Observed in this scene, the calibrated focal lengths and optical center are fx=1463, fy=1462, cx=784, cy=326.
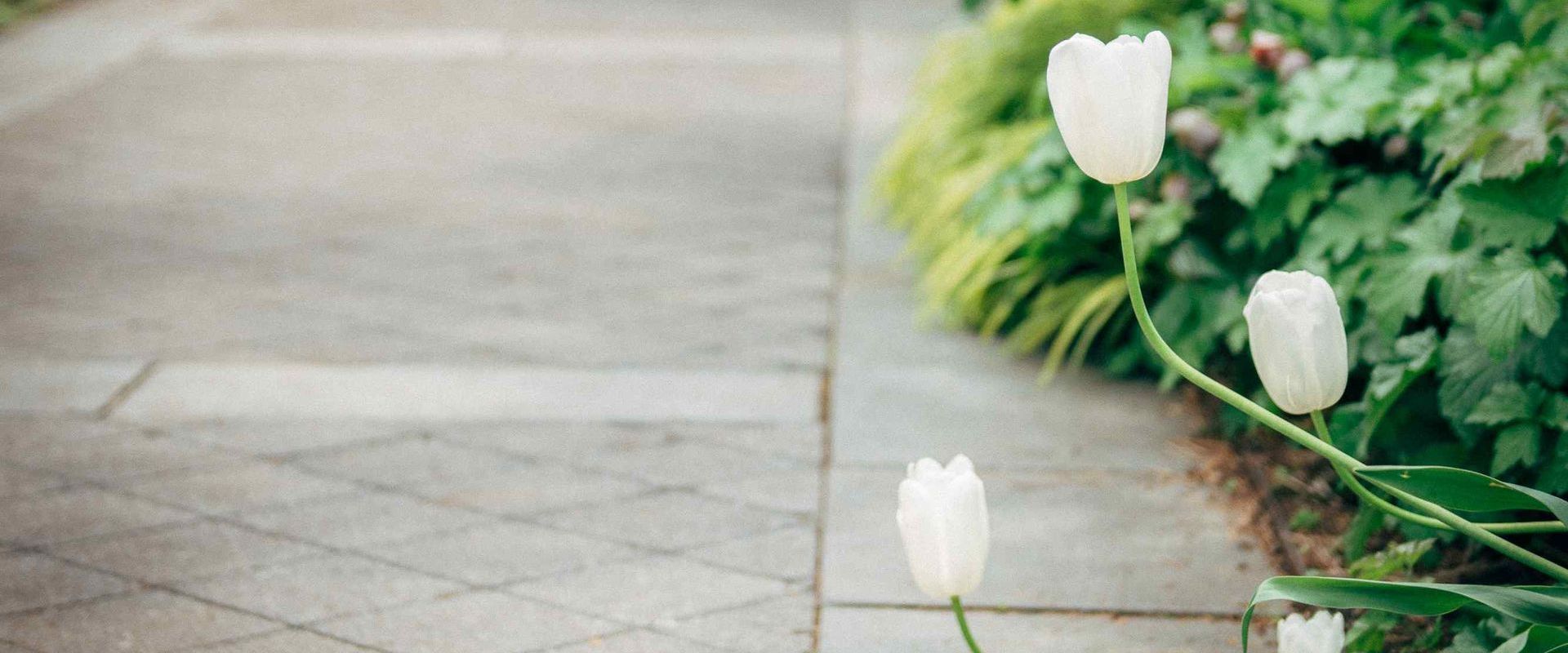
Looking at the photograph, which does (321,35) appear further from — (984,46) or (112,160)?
(984,46)

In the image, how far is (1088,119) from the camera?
5.06 feet

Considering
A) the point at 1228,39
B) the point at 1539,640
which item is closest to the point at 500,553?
the point at 1539,640

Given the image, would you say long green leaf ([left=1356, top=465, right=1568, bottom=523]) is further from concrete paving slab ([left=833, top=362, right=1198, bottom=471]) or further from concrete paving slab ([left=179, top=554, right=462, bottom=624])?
concrete paving slab ([left=179, top=554, right=462, bottom=624])

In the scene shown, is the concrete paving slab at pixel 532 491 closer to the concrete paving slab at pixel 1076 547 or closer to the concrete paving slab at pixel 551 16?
the concrete paving slab at pixel 1076 547

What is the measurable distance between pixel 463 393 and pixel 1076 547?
1.43m

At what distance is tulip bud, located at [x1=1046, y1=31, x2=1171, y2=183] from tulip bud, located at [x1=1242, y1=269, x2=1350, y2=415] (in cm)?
21

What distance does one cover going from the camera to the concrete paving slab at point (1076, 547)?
7.89 ft

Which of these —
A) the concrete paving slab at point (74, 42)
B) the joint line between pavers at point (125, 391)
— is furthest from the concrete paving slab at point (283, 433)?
the concrete paving slab at point (74, 42)

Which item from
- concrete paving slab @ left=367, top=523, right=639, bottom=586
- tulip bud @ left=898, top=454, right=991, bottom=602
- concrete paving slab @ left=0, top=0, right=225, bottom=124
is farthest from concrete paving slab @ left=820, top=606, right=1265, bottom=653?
concrete paving slab @ left=0, top=0, right=225, bottom=124

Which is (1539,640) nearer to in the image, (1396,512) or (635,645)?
(1396,512)

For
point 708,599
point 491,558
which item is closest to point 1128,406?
point 708,599

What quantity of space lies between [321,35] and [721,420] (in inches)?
225

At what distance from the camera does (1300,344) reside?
157 cm

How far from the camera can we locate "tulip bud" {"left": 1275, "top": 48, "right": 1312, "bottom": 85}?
3053mm
